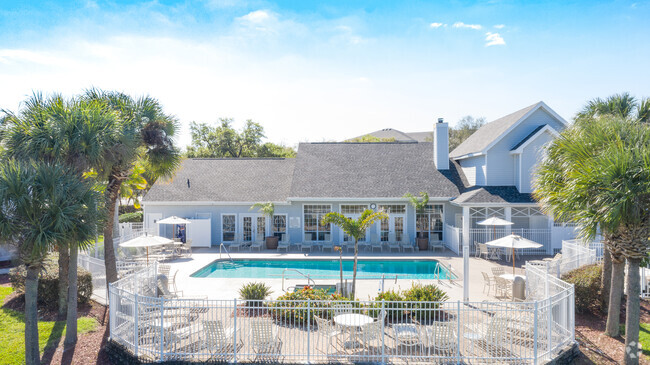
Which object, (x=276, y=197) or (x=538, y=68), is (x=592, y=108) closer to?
(x=538, y=68)

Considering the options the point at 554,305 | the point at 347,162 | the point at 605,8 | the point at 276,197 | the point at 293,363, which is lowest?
the point at 293,363

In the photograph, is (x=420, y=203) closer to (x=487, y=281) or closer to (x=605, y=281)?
(x=487, y=281)

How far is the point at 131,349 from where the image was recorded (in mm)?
8500

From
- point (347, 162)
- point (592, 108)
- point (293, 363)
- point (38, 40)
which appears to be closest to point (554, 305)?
point (293, 363)

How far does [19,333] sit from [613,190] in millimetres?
15612

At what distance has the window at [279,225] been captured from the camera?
935 inches

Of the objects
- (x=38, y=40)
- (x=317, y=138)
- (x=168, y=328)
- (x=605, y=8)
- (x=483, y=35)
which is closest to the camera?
(x=168, y=328)

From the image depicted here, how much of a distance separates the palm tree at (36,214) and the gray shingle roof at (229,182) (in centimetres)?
1512

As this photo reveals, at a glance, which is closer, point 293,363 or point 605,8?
point 293,363

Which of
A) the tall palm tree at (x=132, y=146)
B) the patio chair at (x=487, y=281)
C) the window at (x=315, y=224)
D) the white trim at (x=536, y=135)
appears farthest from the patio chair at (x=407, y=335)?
the white trim at (x=536, y=135)

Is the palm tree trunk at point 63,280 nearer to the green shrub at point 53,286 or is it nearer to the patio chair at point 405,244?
the green shrub at point 53,286

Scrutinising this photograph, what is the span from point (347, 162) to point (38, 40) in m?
18.7

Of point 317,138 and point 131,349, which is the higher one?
point 317,138

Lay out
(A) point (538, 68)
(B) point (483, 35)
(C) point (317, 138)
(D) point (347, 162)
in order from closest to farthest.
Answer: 1. (B) point (483, 35)
2. (A) point (538, 68)
3. (D) point (347, 162)
4. (C) point (317, 138)
